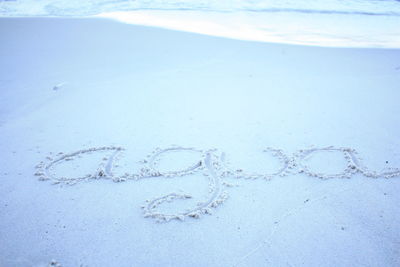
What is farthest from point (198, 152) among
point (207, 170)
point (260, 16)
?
point (260, 16)

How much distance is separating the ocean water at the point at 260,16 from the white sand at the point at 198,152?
0.93 m

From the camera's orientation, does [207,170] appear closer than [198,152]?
Yes

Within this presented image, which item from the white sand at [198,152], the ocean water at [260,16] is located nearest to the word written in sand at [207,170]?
the white sand at [198,152]

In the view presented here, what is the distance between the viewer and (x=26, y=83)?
356cm

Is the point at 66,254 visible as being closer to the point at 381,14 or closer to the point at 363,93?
the point at 363,93

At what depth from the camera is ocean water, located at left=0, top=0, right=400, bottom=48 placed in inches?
A: 216

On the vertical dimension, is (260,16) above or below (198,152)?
below

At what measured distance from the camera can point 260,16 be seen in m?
7.03

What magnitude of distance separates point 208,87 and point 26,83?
169 cm

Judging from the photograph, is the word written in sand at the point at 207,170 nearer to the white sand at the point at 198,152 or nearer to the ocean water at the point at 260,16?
the white sand at the point at 198,152

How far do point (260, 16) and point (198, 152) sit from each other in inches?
205

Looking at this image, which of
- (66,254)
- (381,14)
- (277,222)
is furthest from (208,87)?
(381,14)

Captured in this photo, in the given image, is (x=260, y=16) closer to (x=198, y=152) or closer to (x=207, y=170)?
(x=198, y=152)

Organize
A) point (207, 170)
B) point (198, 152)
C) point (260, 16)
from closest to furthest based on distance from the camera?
1. point (207, 170)
2. point (198, 152)
3. point (260, 16)
